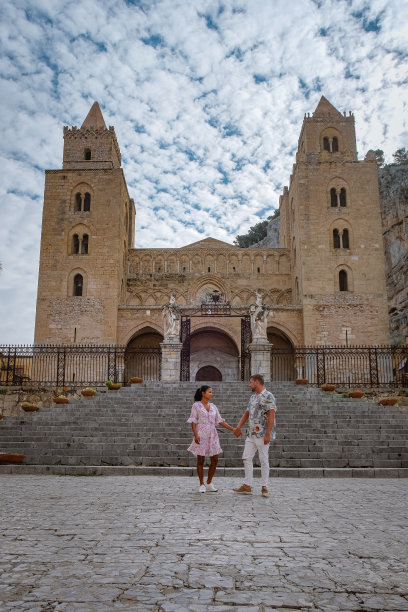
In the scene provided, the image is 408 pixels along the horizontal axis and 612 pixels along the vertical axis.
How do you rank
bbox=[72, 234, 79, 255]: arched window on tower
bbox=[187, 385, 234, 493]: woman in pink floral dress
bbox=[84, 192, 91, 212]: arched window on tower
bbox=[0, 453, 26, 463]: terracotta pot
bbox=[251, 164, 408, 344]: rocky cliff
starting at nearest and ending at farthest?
bbox=[187, 385, 234, 493]: woman in pink floral dress
bbox=[0, 453, 26, 463]: terracotta pot
bbox=[72, 234, 79, 255]: arched window on tower
bbox=[84, 192, 91, 212]: arched window on tower
bbox=[251, 164, 408, 344]: rocky cliff

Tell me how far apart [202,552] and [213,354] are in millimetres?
26536

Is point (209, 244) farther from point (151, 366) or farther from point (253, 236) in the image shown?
point (253, 236)

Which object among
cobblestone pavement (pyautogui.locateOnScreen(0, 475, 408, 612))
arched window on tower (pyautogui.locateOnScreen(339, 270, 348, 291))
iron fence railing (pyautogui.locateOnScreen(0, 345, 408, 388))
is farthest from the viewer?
arched window on tower (pyautogui.locateOnScreen(339, 270, 348, 291))

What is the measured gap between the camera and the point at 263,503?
230 inches

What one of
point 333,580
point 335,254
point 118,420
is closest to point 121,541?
point 333,580

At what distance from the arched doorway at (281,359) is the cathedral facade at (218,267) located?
0.39 feet

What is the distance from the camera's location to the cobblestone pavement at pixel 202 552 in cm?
270

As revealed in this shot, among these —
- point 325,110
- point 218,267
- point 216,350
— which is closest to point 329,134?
point 325,110

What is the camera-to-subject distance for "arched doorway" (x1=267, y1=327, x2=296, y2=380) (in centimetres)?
2908

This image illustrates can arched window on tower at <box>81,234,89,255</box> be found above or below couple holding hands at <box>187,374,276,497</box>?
above

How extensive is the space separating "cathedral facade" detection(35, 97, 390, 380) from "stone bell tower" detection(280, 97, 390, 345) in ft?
0.20

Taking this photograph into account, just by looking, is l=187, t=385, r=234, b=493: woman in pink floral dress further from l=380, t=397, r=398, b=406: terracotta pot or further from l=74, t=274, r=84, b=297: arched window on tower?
l=74, t=274, r=84, b=297: arched window on tower

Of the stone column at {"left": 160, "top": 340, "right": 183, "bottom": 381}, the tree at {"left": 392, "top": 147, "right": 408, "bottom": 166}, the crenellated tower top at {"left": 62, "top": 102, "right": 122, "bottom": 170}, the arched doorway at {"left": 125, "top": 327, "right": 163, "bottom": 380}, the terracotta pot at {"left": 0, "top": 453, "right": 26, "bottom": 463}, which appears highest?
the tree at {"left": 392, "top": 147, "right": 408, "bottom": 166}

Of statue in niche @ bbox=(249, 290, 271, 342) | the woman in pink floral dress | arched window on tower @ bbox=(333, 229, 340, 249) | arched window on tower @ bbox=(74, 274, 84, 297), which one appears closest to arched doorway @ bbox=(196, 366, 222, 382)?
arched window on tower @ bbox=(74, 274, 84, 297)
